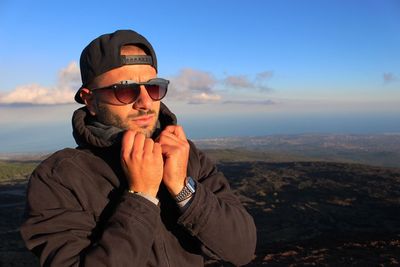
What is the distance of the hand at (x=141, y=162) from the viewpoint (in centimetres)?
194

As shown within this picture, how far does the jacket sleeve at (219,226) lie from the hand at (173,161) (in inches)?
5.1

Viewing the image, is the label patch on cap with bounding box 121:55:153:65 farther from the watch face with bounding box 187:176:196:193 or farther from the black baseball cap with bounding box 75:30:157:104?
the watch face with bounding box 187:176:196:193

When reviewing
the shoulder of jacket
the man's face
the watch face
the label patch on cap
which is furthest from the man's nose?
the watch face

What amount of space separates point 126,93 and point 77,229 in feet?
3.00

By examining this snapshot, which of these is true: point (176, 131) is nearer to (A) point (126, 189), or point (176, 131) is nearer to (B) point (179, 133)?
(B) point (179, 133)

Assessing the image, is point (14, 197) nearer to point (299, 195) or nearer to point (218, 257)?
point (299, 195)

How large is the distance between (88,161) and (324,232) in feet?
75.9

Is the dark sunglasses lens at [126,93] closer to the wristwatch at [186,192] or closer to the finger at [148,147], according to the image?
the finger at [148,147]

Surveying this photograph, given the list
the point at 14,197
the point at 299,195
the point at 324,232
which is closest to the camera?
the point at 324,232

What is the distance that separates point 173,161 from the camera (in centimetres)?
207

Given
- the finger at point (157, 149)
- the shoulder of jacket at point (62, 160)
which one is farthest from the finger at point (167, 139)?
the shoulder of jacket at point (62, 160)

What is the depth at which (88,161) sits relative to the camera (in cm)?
227

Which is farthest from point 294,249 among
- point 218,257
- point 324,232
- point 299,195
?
Result: point 299,195

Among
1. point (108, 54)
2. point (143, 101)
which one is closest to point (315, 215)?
point (143, 101)
